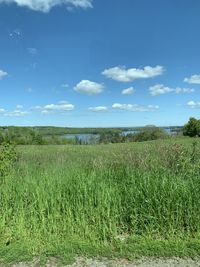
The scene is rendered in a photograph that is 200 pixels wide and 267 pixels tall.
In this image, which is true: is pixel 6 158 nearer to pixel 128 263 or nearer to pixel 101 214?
pixel 101 214

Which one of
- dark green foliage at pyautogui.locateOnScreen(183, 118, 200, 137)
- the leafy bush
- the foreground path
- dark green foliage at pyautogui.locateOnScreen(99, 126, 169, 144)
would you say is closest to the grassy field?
the foreground path

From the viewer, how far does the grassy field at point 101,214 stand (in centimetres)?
492

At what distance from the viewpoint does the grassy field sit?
4.92 meters

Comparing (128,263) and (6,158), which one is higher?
(6,158)

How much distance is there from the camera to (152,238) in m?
5.25

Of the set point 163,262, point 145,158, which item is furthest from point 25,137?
point 163,262

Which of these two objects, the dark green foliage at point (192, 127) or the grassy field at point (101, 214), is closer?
the grassy field at point (101, 214)

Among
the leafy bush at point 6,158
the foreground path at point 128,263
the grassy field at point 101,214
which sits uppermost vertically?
the leafy bush at point 6,158

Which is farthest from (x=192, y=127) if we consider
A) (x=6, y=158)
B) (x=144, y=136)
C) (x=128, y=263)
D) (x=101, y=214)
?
(x=128, y=263)

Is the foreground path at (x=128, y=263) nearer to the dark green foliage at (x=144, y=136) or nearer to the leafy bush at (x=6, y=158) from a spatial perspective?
the leafy bush at (x=6, y=158)

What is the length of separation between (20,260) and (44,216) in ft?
3.89

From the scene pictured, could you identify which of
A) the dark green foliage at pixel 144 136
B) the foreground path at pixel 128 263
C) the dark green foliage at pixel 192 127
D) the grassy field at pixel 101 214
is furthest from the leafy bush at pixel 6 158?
the dark green foliage at pixel 192 127

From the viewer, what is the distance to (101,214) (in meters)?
5.71

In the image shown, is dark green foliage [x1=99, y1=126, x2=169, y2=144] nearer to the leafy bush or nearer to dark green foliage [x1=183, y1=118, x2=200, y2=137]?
dark green foliage [x1=183, y1=118, x2=200, y2=137]
